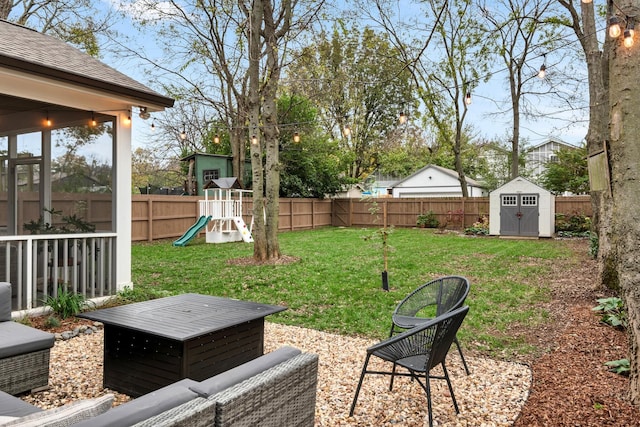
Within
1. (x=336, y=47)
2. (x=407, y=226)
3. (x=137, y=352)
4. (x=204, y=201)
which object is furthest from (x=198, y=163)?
(x=137, y=352)

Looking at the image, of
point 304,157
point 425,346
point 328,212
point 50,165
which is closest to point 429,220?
point 328,212

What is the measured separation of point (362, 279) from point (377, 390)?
4.25m

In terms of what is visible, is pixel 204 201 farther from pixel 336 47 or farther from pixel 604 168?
pixel 604 168

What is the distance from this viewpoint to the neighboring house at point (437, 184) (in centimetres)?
2681

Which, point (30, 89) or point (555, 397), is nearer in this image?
point (555, 397)

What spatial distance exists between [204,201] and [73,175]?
841 centimetres

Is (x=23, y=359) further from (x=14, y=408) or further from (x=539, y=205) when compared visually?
(x=539, y=205)

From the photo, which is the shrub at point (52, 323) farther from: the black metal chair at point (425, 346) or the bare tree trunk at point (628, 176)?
the bare tree trunk at point (628, 176)

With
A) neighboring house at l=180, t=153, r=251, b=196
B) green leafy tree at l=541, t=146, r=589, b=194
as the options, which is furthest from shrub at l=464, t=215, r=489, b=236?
neighboring house at l=180, t=153, r=251, b=196

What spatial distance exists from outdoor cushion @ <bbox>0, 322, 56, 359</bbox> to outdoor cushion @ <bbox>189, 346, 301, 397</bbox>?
200cm

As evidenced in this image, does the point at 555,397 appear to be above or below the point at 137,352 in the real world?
below

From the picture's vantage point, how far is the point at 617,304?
15.6 ft

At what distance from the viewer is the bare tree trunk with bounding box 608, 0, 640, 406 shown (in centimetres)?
271

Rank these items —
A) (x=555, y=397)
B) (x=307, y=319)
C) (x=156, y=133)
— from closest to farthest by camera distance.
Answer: (x=555, y=397) < (x=307, y=319) < (x=156, y=133)
